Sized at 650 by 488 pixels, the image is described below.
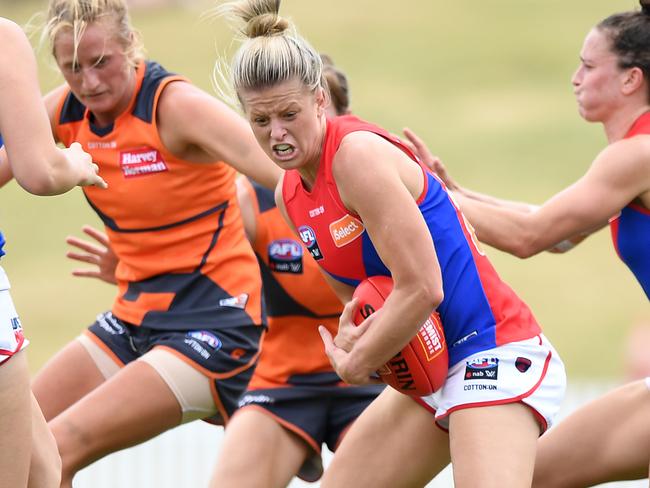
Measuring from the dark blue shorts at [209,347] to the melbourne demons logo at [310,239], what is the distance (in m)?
1.04

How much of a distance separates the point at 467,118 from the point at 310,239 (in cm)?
3461

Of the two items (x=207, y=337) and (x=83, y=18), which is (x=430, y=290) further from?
(x=83, y=18)

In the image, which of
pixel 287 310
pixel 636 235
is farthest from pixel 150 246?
pixel 636 235

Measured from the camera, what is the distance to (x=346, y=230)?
4113 mm

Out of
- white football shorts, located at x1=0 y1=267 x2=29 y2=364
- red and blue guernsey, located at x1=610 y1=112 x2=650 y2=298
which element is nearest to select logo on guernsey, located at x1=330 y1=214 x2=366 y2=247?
white football shorts, located at x1=0 y1=267 x2=29 y2=364

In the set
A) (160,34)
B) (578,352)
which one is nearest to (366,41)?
(160,34)

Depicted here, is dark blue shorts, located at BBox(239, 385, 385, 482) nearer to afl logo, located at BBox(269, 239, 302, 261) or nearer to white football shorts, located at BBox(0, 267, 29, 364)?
afl logo, located at BBox(269, 239, 302, 261)

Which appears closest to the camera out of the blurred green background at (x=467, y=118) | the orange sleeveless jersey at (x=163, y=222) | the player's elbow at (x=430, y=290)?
the player's elbow at (x=430, y=290)

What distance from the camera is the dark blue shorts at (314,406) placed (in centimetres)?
552

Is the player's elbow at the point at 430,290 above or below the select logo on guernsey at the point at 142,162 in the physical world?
below

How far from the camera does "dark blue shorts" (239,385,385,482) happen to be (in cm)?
552

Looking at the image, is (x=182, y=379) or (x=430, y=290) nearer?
(x=430, y=290)

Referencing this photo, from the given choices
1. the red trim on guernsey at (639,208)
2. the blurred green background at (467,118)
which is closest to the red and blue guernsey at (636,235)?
the red trim on guernsey at (639,208)

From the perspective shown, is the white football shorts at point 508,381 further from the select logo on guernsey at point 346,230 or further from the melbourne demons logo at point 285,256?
the melbourne demons logo at point 285,256
